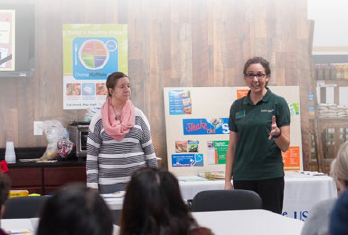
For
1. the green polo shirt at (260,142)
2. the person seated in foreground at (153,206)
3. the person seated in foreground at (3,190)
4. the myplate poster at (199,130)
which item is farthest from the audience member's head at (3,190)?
the myplate poster at (199,130)

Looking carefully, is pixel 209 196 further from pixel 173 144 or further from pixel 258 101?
pixel 173 144

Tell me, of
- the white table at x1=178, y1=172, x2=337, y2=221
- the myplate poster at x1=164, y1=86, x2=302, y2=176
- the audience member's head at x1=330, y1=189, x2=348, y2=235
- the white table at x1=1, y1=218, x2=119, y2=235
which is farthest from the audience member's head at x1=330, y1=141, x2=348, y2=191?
the myplate poster at x1=164, y1=86, x2=302, y2=176

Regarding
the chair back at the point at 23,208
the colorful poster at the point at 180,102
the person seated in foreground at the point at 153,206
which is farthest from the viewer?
the colorful poster at the point at 180,102

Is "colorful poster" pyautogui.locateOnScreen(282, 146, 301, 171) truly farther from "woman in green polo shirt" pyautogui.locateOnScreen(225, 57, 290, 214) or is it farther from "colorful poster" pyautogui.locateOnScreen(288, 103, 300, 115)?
"woman in green polo shirt" pyautogui.locateOnScreen(225, 57, 290, 214)

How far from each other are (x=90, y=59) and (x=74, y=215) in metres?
4.72

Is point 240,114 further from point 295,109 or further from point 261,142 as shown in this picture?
point 295,109

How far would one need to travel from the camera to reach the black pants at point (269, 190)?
3658mm

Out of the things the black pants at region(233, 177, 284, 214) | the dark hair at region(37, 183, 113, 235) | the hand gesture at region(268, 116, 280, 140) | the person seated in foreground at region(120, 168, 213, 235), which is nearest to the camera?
the dark hair at region(37, 183, 113, 235)

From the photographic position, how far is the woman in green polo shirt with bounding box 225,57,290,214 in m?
3.68

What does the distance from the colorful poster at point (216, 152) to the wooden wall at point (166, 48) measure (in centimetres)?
52

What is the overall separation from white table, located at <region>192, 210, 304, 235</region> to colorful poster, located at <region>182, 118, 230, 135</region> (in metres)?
2.71

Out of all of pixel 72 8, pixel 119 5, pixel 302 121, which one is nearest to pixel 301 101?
pixel 302 121

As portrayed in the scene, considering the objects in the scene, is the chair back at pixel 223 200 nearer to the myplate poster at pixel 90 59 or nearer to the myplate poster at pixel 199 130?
the myplate poster at pixel 199 130

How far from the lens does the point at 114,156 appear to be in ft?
13.5
